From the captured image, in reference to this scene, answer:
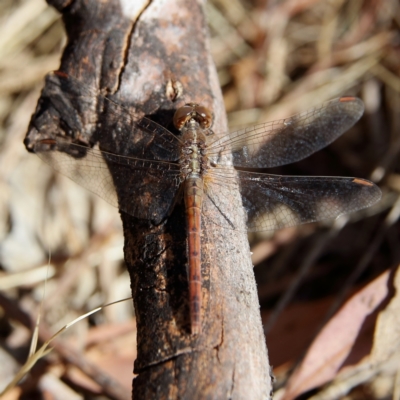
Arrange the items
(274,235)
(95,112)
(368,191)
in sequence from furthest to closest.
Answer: (274,235)
(368,191)
(95,112)

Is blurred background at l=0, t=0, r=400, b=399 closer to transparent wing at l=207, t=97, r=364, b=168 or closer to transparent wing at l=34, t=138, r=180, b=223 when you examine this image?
transparent wing at l=34, t=138, r=180, b=223

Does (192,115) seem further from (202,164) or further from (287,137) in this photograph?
(287,137)

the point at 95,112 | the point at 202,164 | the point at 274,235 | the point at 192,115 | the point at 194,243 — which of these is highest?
the point at 95,112

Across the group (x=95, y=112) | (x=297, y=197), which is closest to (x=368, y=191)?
(x=297, y=197)

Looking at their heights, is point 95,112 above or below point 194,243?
above

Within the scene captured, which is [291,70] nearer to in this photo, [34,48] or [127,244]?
[34,48]

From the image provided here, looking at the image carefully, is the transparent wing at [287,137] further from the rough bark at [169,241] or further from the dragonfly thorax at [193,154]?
the rough bark at [169,241]
